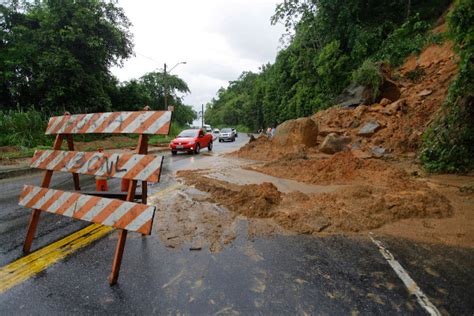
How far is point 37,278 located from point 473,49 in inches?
386

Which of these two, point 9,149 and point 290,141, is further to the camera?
point 290,141

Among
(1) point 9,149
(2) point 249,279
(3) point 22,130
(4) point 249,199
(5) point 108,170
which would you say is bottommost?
(2) point 249,279

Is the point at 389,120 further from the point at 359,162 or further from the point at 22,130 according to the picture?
the point at 22,130

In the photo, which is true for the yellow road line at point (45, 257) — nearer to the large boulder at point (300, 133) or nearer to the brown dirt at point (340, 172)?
the brown dirt at point (340, 172)

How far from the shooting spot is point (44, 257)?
117 inches

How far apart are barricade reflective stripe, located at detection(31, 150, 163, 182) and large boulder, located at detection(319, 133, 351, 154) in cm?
1106

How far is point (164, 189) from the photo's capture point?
251 inches

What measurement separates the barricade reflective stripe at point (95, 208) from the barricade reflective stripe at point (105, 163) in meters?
0.28

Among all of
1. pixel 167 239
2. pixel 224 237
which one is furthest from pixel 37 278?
pixel 224 237

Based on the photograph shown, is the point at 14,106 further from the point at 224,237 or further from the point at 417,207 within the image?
the point at 417,207

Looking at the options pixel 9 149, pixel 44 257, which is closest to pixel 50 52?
pixel 9 149

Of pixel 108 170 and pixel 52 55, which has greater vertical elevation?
pixel 52 55

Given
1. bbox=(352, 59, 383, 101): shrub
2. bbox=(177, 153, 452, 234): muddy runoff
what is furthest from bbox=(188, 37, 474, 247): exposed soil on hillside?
bbox=(352, 59, 383, 101): shrub

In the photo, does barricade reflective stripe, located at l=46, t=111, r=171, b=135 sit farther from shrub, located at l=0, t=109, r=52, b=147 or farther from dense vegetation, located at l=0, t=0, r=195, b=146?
dense vegetation, located at l=0, t=0, r=195, b=146
